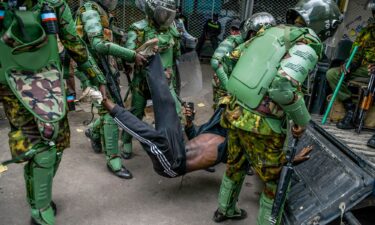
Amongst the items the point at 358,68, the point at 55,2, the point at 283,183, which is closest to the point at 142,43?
the point at 55,2

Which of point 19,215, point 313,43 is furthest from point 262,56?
point 19,215

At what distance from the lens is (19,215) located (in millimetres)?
2674

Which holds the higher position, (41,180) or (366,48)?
(366,48)

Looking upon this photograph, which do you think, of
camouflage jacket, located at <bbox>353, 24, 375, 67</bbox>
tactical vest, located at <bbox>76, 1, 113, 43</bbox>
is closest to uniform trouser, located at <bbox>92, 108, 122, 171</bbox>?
tactical vest, located at <bbox>76, 1, 113, 43</bbox>

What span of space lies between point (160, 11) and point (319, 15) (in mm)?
1558

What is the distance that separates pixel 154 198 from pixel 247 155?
1100 mm

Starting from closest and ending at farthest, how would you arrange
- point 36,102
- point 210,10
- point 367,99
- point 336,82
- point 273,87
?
point 273,87 → point 36,102 → point 367,99 → point 336,82 → point 210,10

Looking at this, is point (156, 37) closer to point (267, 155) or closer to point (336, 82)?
point (267, 155)

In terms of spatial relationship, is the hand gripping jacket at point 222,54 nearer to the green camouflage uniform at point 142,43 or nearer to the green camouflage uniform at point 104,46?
the green camouflage uniform at point 142,43

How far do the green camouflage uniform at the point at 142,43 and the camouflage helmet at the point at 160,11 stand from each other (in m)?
0.11

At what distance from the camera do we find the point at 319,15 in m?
2.27

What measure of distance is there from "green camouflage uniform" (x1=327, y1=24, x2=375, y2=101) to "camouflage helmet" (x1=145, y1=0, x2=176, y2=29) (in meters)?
2.31

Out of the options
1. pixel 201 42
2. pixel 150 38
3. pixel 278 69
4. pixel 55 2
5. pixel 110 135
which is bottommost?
pixel 201 42

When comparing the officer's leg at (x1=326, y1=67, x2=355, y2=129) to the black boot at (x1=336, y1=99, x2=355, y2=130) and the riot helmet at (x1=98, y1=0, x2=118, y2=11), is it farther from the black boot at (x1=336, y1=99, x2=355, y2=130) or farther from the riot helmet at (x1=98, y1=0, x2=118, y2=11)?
the riot helmet at (x1=98, y1=0, x2=118, y2=11)
